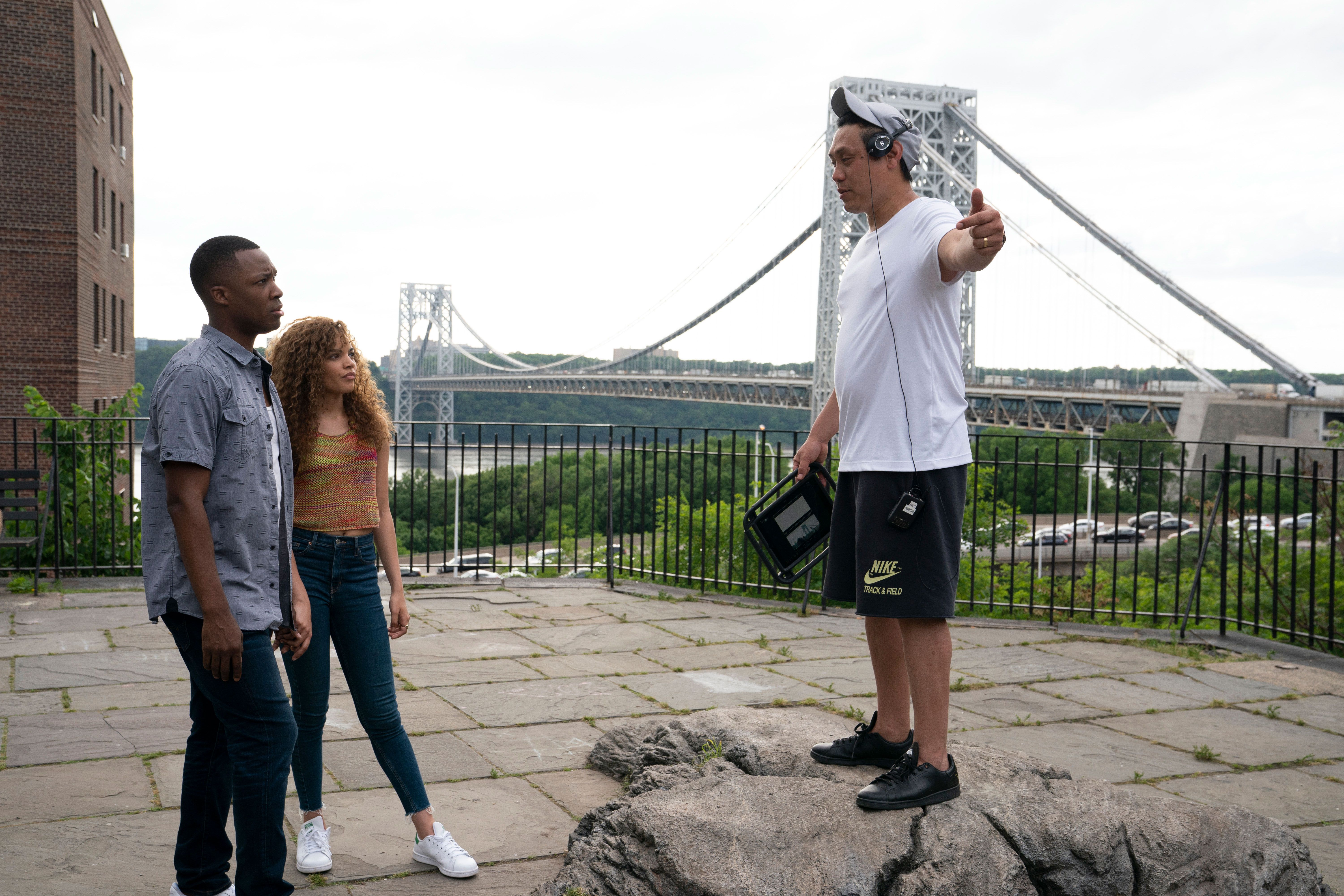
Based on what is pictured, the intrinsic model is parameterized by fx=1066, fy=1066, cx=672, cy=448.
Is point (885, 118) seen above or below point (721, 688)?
above

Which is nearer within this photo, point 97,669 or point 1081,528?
point 97,669

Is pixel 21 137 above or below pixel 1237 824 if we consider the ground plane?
above

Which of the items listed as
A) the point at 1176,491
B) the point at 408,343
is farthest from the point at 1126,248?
the point at 408,343

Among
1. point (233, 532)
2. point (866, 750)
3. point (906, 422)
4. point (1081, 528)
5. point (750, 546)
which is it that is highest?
point (906, 422)

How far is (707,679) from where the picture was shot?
16.8 ft

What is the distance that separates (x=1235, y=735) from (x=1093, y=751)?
0.76 meters

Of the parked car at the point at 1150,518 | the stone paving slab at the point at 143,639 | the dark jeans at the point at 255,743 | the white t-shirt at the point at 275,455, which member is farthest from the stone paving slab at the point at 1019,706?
the parked car at the point at 1150,518

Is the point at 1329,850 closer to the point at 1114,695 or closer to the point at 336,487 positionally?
the point at 1114,695

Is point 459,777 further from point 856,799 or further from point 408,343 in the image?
point 408,343

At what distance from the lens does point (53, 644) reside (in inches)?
224

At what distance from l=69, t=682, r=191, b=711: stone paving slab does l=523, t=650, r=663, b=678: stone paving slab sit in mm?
1608

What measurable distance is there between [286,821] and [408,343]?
54056 mm

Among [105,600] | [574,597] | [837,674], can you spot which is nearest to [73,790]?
[837,674]

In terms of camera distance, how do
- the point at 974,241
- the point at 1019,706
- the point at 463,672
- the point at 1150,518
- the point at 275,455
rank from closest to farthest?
the point at 974,241 < the point at 275,455 < the point at 1019,706 < the point at 463,672 < the point at 1150,518
